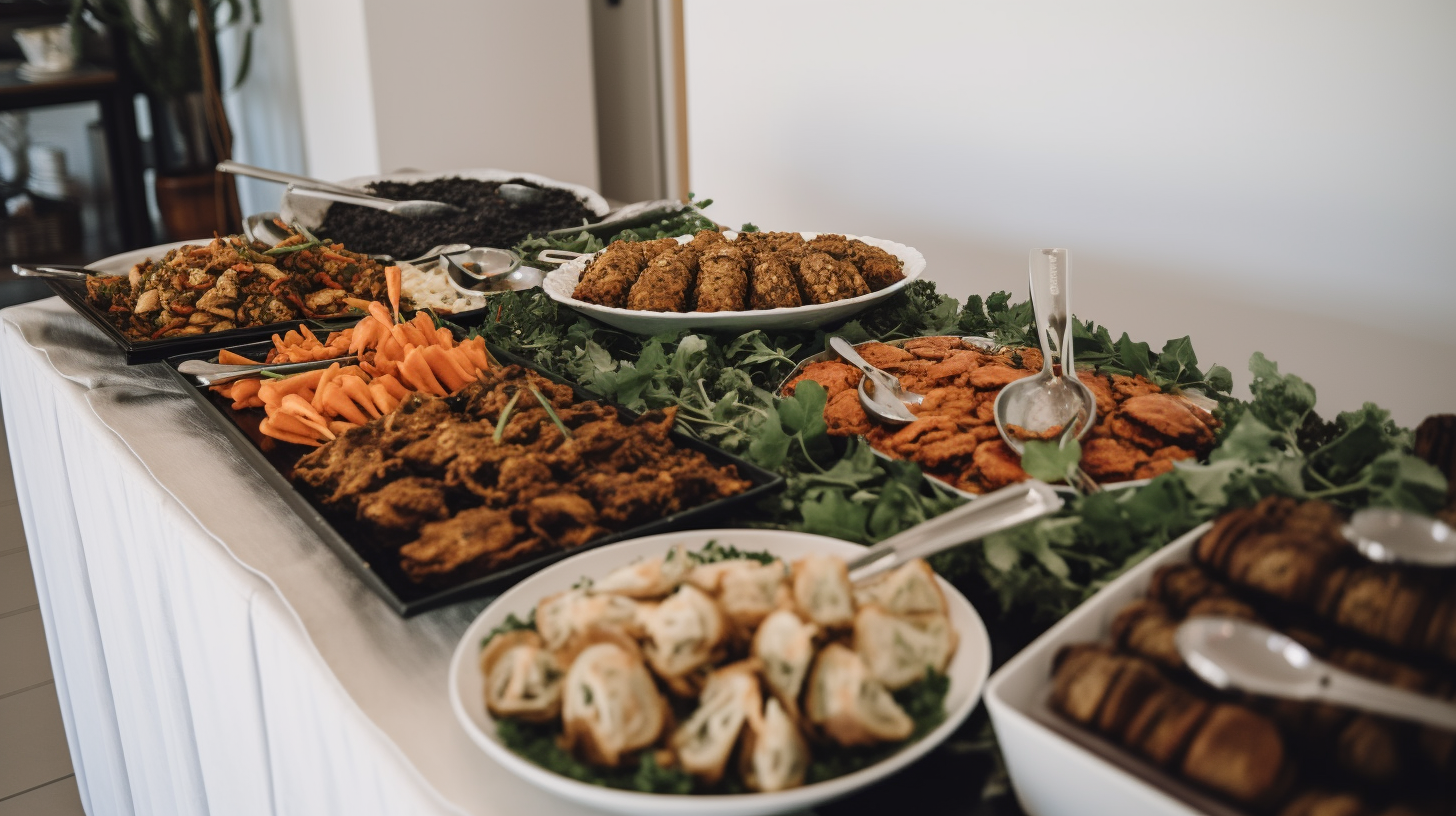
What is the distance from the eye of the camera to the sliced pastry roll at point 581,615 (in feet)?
2.16

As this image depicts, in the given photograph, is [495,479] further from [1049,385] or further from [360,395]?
[1049,385]

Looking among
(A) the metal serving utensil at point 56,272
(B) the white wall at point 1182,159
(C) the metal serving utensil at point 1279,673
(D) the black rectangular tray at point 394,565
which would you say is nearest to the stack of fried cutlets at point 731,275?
(D) the black rectangular tray at point 394,565

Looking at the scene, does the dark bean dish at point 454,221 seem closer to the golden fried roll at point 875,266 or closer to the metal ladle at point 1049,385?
the golden fried roll at point 875,266

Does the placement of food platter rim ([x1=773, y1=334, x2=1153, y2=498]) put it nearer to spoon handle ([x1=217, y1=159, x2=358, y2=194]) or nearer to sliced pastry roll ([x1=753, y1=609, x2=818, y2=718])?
sliced pastry roll ([x1=753, y1=609, x2=818, y2=718])

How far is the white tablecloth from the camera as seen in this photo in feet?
2.52

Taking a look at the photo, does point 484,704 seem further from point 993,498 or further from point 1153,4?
point 1153,4

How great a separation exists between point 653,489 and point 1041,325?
51 cm

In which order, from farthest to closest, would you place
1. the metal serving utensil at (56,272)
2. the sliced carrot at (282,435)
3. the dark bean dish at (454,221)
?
the dark bean dish at (454,221), the metal serving utensil at (56,272), the sliced carrot at (282,435)

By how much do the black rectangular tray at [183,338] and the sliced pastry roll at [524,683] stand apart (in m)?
1.08

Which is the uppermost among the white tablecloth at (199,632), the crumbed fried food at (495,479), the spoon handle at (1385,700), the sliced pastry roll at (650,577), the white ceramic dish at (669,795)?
the spoon handle at (1385,700)

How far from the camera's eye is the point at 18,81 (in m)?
4.89

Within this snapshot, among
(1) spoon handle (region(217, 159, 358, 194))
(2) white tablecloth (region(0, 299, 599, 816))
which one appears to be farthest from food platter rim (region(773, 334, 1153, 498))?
(1) spoon handle (region(217, 159, 358, 194))

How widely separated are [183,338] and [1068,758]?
4.73ft

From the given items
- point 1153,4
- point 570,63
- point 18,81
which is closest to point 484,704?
point 1153,4
